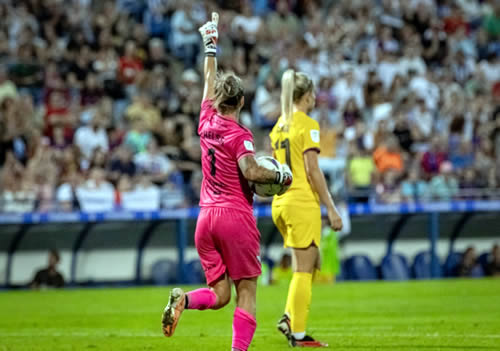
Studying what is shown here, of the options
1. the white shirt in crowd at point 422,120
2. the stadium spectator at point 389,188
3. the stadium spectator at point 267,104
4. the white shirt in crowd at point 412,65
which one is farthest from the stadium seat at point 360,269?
the white shirt in crowd at point 412,65

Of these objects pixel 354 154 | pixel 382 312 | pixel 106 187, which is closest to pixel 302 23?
pixel 354 154

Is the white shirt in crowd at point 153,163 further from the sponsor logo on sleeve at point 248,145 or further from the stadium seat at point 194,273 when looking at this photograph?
the sponsor logo on sleeve at point 248,145

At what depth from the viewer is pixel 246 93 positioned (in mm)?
22125

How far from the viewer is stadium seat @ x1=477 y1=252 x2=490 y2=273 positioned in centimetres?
1988

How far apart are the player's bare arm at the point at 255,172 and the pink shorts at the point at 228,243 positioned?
31 centimetres

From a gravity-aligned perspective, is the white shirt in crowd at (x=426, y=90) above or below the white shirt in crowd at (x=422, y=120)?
above

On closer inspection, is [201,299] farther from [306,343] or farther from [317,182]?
[317,182]

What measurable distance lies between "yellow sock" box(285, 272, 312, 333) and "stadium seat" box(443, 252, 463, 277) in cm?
1232

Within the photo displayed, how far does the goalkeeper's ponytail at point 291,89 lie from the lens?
27.9 feet

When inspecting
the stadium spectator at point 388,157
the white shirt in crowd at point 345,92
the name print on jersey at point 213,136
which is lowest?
the name print on jersey at point 213,136

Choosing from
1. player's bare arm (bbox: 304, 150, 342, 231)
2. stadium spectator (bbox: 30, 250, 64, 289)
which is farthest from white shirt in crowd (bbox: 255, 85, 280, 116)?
player's bare arm (bbox: 304, 150, 342, 231)

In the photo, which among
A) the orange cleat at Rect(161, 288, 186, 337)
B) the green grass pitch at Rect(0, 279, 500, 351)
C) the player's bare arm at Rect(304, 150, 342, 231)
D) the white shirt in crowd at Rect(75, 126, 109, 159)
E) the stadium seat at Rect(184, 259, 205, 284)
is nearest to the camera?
the orange cleat at Rect(161, 288, 186, 337)

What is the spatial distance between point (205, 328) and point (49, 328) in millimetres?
1895

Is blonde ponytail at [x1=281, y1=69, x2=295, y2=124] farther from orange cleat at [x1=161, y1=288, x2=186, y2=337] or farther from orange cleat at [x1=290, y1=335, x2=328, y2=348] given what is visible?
orange cleat at [x1=161, y1=288, x2=186, y2=337]
